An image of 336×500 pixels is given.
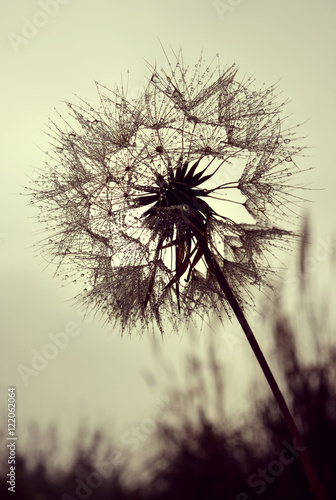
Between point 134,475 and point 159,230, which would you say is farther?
point 134,475

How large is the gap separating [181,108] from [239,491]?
8.59 metres

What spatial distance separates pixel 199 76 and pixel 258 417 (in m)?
7.43

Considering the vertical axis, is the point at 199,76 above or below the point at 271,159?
above

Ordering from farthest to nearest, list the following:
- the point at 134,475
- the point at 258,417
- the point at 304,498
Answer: the point at 134,475 < the point at 258,417 < the point at 304,498

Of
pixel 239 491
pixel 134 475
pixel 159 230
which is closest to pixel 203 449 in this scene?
pixel 239 491

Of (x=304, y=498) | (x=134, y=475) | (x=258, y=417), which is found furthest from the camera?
(x=134, y=475)

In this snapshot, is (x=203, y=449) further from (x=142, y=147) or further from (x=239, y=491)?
(x=142, y=147)

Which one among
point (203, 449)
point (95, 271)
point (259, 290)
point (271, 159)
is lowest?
point (203, 449)

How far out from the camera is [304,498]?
10000 mm

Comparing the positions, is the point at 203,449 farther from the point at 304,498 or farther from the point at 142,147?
the point at 142,147

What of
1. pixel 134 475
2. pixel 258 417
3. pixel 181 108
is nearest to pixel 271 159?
pixel 181 108

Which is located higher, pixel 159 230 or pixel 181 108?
pixel 181 108

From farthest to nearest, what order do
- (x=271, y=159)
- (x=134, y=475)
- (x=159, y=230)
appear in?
(x=134, y=475)
(x=271, y=159)
(x=159, y=230)

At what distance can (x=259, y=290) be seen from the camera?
6.13 metres
